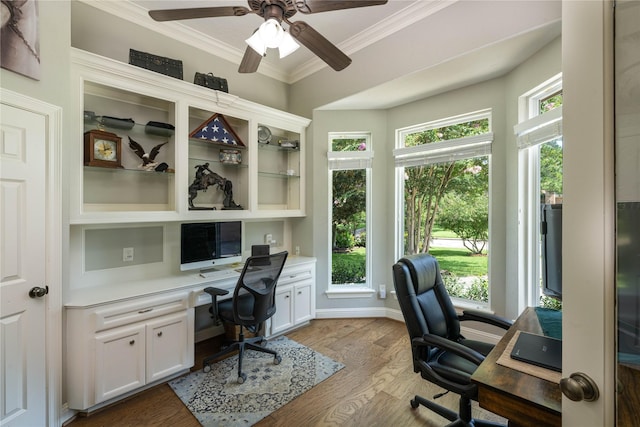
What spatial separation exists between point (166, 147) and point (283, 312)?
207 cm

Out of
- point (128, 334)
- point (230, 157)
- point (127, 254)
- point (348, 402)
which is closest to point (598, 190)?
point (348, 402)

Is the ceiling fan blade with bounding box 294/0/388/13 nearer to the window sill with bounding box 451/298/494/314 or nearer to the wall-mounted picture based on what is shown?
the wall-mounted picture

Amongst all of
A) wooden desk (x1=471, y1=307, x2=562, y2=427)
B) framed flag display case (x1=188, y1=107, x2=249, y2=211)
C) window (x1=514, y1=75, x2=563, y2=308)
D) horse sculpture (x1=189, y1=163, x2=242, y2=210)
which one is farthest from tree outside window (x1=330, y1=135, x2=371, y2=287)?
wooden desk (x1=471, y1=307, x2=562, y2=427)

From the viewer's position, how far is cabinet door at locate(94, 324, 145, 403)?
6.02 feet

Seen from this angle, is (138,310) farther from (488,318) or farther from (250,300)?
(488,318)

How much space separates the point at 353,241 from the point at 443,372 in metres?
2.22

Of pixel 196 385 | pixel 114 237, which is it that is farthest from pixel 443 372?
pixel 114 237

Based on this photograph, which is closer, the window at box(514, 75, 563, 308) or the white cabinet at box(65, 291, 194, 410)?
the white cabinet at box(65, 291, 194, 410)

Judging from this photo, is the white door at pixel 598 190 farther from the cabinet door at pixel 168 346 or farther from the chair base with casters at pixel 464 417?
the cabinet door at pixel 168 346

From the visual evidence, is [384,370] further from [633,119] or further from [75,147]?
[75,147]

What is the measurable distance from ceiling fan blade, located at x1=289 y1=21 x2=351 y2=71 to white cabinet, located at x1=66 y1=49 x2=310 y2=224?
54.9 inches

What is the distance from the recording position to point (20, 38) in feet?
5.11

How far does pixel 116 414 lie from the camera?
1.86 metres

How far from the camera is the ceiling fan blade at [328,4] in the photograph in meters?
1.37
